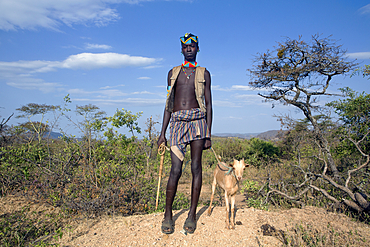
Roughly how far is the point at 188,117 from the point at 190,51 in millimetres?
1036

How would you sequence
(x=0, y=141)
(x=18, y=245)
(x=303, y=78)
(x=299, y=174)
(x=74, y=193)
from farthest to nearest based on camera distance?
(x=303, y=78) < (x=299, y=174) < (x=0, y=141) < (x=74, y=193) < (x=18, y=245)

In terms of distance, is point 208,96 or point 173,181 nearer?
point 173,181

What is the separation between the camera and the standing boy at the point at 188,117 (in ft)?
11.4

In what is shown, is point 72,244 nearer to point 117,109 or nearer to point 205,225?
point 205,225

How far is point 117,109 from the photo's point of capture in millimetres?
5457

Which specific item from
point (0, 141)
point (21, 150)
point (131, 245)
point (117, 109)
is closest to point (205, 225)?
point (131, 245)

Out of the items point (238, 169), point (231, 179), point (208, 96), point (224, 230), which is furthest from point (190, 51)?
point (224, 230)

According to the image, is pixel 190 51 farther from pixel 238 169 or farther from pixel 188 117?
pixel 238 169

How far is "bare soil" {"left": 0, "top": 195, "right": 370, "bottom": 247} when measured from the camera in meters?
3.33

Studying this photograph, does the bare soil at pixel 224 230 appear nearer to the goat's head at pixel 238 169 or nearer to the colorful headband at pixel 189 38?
the goat's head at pixel 238 169

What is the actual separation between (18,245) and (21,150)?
2.76 meters

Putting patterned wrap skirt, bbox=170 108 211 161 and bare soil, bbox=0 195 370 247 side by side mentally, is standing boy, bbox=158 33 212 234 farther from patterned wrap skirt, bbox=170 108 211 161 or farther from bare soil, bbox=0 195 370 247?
bare soil, bbox=0 195 370 247

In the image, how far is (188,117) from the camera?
3582 mm

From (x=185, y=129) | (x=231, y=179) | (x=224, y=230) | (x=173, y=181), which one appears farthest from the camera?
(x=231, y=179)
